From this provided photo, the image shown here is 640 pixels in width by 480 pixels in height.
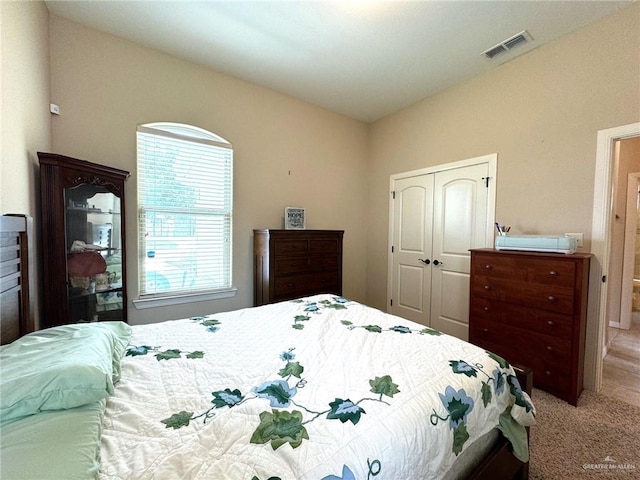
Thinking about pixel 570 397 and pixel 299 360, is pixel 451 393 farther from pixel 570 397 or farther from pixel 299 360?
pixel 570 397

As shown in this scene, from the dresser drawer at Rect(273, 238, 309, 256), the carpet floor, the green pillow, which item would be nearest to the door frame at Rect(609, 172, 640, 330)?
the carpet floor

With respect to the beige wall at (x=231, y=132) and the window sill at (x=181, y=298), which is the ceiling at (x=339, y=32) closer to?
the beige wall at (x=231, y=132)

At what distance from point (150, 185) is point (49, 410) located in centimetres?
219

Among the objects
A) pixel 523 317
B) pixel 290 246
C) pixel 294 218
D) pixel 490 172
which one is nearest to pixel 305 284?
pixel 290 246

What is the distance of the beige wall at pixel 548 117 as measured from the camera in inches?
81.7

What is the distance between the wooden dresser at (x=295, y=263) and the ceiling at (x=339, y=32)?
1670mm

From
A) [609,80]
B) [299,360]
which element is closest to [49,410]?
[299,360]

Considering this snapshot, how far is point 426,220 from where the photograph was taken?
11.2ft

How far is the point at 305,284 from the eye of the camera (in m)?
3.04

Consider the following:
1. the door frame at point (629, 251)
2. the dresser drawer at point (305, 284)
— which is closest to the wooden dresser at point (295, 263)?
the dresser drawer at point (305, 284)

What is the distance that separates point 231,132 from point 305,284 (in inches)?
71.9

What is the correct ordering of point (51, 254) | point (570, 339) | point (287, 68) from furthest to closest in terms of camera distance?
1. point (287, 68)
2. point (570, 339)
3. point (51, 254)

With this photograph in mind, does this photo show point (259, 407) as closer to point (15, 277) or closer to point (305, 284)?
point (15, 277)

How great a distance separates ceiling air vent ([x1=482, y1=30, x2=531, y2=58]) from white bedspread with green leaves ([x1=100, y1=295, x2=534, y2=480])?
2.55 meters
